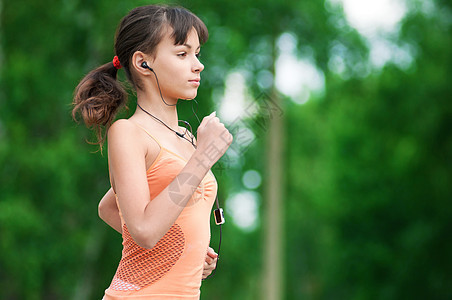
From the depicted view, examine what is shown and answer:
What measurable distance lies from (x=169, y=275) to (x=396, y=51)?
16.2 metres

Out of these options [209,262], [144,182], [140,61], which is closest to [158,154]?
[144,182]

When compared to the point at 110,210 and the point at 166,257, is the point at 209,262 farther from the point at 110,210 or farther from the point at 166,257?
the point at 110,210

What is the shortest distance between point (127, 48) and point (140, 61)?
3.3 inches

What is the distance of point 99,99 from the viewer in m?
2.10

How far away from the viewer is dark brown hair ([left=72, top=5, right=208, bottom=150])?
2.09 metres

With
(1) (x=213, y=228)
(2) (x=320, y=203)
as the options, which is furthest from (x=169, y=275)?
(2) (x=320, y=203)

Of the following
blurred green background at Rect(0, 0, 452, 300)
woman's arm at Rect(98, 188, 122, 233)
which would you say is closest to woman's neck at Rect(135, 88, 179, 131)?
woman's arm at Rect(98, 188, 122, 233)

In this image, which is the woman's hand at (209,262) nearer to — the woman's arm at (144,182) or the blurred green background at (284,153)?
the woman's arm at (144,182)

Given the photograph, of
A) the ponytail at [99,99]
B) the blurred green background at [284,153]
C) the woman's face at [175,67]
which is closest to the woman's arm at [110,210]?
the ponytail at [99,99]

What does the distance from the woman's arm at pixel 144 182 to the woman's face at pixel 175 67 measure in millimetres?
222

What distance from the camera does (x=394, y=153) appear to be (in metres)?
16.9

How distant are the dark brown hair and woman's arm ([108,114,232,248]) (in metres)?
0.15

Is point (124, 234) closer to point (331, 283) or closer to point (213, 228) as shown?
point (213, 228)

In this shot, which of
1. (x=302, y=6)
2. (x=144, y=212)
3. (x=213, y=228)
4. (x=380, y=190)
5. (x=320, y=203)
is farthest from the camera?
(x=320, y=203)
